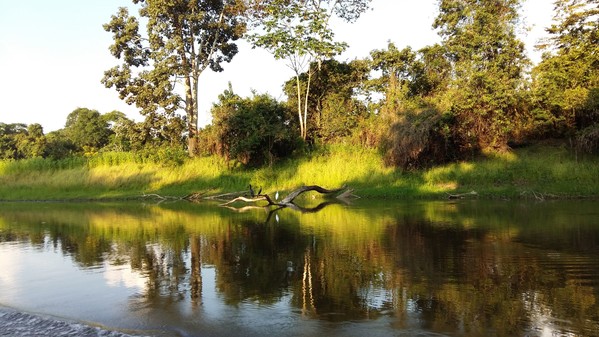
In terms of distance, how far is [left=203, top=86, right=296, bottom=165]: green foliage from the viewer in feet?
94.7

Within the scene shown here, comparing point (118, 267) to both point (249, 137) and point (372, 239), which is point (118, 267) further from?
point (249, 137)

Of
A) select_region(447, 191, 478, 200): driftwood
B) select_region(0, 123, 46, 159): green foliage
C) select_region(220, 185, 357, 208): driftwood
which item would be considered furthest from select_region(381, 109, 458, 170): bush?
select_region(0, 123, 46, 159): green foliage

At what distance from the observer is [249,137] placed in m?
28.7

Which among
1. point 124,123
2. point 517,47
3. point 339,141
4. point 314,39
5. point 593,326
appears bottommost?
point 593,326

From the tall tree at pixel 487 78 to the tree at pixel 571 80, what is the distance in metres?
1.28

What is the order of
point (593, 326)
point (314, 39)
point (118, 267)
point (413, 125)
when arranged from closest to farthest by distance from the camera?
point (593, 326) < point (118, 267) < point (413, 125) < point (314, 39)

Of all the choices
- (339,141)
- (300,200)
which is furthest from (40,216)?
(339,141)

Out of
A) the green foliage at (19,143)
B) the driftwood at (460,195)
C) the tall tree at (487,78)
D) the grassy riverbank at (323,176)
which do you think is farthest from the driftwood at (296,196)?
the green foliage at (19,143)

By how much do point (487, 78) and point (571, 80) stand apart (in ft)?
14.1

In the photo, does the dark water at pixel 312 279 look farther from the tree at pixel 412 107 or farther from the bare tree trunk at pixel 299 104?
the bare tree trunk at pixel 299 104

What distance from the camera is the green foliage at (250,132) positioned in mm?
28875

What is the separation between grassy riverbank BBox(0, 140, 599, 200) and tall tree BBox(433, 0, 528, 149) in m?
1.60

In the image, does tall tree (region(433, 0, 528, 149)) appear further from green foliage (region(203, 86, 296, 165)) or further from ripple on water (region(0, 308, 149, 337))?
ripple on water (region(0, 308, 149, 337))

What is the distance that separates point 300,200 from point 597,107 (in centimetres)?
1523
